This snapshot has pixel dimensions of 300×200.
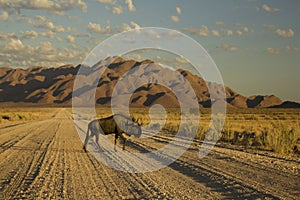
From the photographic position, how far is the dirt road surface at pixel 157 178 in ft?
28.7

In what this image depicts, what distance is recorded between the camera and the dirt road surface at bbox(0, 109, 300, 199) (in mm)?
8755

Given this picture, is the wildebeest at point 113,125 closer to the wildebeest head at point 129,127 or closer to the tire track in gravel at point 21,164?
the wildebeest head at point 129,127

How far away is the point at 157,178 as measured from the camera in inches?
415

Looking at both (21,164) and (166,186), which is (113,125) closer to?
(21,164)

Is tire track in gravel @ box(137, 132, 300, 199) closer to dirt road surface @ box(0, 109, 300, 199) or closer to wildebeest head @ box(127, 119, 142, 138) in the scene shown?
dirt road surface @ box(0, 109, 300, 199)

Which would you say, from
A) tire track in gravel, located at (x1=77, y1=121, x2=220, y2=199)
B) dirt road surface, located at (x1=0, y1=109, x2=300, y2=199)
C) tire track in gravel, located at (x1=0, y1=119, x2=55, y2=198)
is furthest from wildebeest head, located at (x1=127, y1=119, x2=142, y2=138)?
tire track in gravel, located at (x1=77, y1=121, x2=220, y2=199)

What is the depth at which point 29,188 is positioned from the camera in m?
9.34

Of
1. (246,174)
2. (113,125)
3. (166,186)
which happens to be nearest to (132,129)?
(113,125)

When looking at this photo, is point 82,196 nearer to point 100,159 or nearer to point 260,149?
point 100,159

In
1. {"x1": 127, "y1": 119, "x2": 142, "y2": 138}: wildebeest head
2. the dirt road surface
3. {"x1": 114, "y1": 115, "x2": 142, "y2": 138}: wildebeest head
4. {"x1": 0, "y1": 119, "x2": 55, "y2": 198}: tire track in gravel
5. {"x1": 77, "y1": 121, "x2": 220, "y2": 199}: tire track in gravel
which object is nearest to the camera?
{"x1": 77, "y1": 121, "x2": 220, "y2": 199}: tire track in gravel

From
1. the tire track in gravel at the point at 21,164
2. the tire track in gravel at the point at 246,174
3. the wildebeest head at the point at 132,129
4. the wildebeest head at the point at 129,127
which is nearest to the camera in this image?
the tire track in gravel at the point at 246,174

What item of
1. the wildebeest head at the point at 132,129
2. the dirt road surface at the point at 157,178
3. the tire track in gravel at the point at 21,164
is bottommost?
the tire track in gravel at the point at 21,164

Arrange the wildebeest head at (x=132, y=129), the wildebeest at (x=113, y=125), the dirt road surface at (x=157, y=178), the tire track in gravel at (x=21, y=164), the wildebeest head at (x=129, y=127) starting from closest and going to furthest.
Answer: the dirt road surface at (x=157, y=178)
the tire track in gravel at (x=21, y=164)
the wildebeest at (x=113, y=125)
the wildebeest head at (x=129, y=127)
the wildebeest head at (x=132, y=129)

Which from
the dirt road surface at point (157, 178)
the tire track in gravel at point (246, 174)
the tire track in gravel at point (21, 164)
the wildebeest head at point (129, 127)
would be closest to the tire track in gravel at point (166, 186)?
the dirt road surface at point (157, 178)
